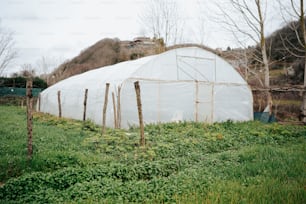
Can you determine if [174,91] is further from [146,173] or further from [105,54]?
[105,54]

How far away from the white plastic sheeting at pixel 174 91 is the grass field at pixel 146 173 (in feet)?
13.5

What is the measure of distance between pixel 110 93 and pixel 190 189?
9037 millimetres

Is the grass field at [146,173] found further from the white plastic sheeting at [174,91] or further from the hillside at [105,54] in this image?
the hillside at [105,54]

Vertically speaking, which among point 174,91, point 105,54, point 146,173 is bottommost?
point 146,173

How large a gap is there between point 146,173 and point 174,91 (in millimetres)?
8418

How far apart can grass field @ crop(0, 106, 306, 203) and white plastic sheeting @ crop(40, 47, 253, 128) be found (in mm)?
4113

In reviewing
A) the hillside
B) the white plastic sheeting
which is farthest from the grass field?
the hillside

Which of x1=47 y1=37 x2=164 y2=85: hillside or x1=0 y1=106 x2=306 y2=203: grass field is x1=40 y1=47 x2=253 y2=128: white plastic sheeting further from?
x1=47 y1=37 x2=164 y2=85: hillside

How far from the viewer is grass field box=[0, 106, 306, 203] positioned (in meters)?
3.88

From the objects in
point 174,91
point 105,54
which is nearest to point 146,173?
point 174,91

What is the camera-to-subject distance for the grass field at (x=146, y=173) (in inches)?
153

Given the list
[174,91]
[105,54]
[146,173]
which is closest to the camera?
[146,173]

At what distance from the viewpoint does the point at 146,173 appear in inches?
205

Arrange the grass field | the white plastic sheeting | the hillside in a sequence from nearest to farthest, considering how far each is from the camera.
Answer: the grass field, the white plastic sheeting, the hillside
